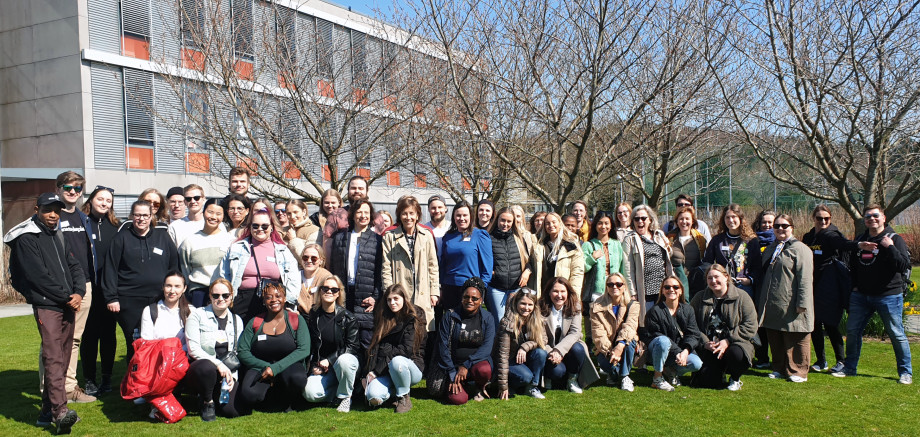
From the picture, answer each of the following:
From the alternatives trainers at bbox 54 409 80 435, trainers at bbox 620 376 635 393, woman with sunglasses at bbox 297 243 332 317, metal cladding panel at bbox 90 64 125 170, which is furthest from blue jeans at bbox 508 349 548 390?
metal cladding panel at bbox 90 64 125 170

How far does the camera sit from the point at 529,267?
716cm

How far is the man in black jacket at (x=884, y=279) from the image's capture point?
21.8 feet

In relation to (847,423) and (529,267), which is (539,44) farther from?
(847,423)

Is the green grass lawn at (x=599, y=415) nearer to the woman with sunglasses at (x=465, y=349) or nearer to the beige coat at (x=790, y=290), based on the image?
the woman with sunglasses at (x=465, y=349)

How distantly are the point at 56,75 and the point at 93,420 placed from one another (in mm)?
16100

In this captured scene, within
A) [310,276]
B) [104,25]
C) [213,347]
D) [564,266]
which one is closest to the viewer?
[213,347]

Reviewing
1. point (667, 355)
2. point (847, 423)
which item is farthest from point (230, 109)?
point (847, 423)

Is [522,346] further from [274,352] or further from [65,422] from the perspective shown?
[65,422]

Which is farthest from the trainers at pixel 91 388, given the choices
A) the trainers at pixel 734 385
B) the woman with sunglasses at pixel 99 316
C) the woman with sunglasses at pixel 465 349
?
the trainers at pixel 734 385

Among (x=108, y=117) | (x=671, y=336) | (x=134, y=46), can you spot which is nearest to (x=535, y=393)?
(x=671, y=336)

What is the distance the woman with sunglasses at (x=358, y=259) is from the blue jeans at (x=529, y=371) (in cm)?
150

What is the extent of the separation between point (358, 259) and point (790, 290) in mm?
4514

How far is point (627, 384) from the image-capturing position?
21.4 ft

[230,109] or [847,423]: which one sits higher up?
[230,109]
